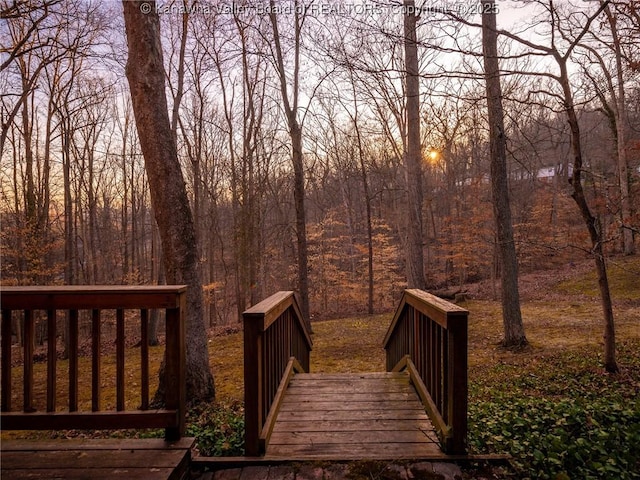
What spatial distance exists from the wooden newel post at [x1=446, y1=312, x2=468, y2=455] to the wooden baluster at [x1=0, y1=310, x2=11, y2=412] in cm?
276

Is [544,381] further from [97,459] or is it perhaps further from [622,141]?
[622,141]

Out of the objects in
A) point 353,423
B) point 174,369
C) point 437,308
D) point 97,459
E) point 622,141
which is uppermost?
point 622,141

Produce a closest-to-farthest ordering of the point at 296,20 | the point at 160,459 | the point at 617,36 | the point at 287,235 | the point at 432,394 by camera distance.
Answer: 1. the point at 160,459
2. the point at 432,394
3. the point at 617,36
4. the point at 296,20
5. the point at 287,235

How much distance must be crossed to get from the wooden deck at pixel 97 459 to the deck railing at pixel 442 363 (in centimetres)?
176

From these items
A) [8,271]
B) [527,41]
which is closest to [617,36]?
[527,41]

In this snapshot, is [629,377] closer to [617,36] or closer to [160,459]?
[617,36]

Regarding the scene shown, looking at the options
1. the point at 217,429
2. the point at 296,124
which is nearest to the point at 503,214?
the point at 296,124

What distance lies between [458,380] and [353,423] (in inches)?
37.7

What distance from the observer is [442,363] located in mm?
2820

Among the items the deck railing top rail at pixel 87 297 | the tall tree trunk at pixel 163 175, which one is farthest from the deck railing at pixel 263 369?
the tall tree trunk at pixel 163 175

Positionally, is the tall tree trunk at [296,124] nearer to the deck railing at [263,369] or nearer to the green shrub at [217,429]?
the green shrub at [217,429]

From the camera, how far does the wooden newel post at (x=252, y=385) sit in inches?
97.7

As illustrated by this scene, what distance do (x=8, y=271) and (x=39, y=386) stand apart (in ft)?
23.0

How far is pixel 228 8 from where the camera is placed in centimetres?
961
